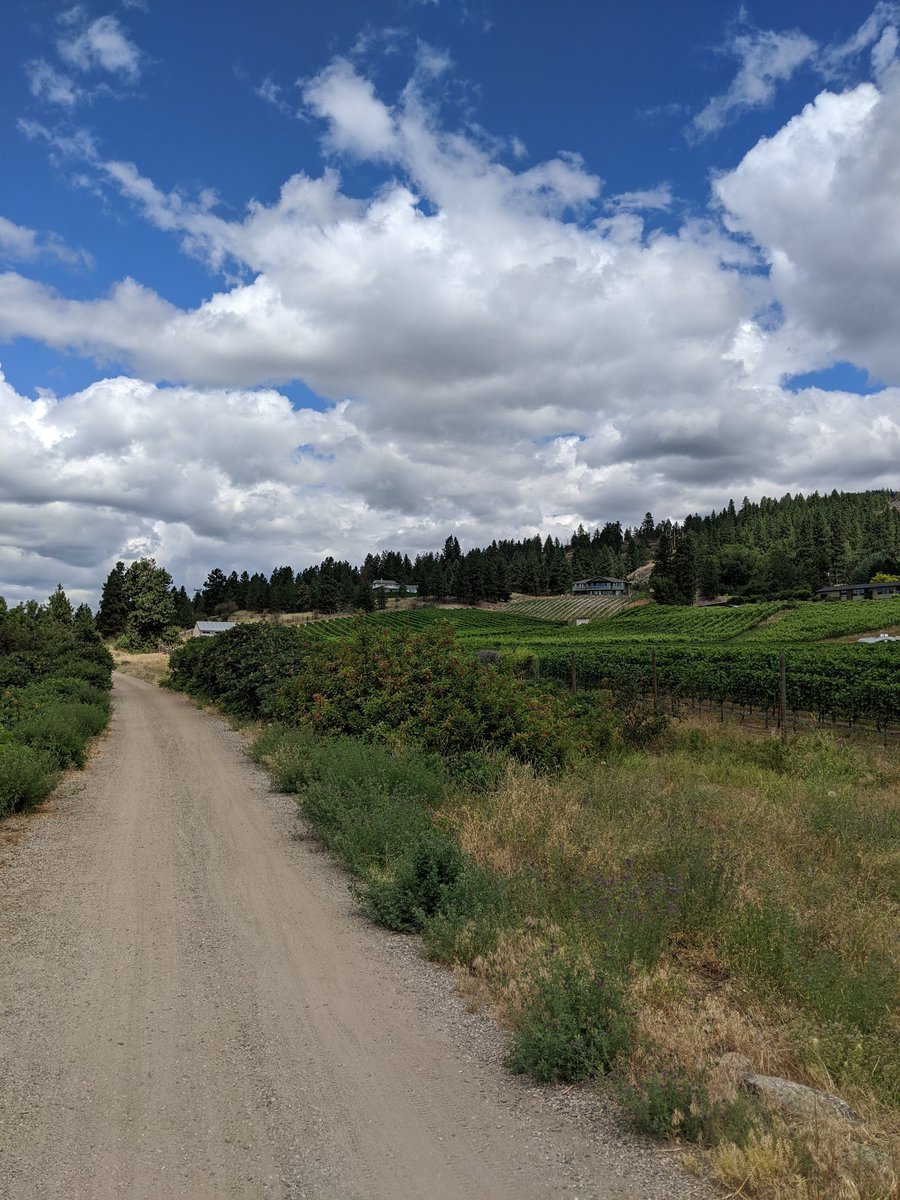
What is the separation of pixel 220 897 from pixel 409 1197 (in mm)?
4329

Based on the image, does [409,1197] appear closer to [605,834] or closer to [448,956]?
[448,956]

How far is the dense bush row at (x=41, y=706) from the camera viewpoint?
10273 millimetres

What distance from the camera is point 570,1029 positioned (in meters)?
3.98

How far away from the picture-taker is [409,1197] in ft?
9.88

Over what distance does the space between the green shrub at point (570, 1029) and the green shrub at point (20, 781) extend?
8179 millimetres

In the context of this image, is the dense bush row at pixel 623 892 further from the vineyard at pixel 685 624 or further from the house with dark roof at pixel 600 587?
the house with dark roof at pixel 600 587

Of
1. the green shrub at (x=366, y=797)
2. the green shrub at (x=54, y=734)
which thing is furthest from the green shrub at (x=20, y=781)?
the green shrub at (x=366, y=797)

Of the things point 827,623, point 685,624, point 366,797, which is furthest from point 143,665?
point 366,797

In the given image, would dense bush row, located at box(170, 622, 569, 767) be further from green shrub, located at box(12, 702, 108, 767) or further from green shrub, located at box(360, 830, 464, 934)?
green shrub, located at box(360, 830, 464, 934)

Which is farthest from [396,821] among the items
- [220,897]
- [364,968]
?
[364,968]

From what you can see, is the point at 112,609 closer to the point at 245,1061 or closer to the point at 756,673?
the point at 756,673

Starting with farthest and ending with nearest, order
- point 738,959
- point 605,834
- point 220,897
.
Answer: point 605,834, point 220,897, point 738,959

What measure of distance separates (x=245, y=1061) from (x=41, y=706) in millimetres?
15861

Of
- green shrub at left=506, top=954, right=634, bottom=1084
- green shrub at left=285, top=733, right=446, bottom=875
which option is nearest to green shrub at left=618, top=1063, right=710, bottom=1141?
green shrub at left=506, top=954, right=634, bottom=1084
